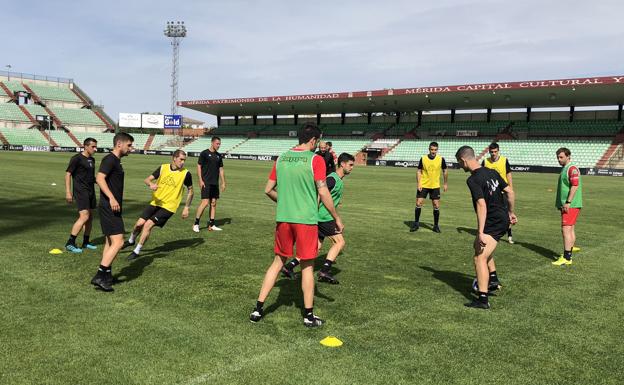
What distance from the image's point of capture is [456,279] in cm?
718

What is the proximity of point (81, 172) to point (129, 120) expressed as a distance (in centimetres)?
8620

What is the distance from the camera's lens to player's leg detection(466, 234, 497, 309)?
19.0 ft

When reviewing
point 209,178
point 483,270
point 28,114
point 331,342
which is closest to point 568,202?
point 483,270

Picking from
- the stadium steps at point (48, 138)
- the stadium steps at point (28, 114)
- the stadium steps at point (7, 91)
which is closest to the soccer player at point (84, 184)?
the stadium steps at point (48, 138)

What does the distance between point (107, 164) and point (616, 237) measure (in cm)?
1097

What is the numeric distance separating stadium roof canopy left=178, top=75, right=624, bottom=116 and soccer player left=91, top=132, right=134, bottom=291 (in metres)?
46.3

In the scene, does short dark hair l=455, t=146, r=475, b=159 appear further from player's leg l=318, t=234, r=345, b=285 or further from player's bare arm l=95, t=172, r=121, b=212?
player's bare arm l=95, t=172, r=121, b=212

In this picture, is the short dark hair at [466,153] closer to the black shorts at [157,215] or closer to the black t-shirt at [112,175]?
the black t-shirt at [112,175]

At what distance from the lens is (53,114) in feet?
262

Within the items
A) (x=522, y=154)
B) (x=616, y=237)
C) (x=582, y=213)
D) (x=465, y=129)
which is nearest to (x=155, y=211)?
(x=616, y=237)

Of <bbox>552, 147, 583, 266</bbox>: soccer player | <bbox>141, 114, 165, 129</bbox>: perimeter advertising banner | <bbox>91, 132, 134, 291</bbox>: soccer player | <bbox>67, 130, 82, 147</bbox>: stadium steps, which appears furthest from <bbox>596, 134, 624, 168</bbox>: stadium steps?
<bbox>141, 114, 165, 129</bbox>: perimeter advertising banner

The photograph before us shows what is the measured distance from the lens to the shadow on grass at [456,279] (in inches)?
258

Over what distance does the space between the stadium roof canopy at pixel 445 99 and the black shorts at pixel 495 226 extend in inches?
1721

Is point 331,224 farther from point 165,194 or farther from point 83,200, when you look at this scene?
point 83,200
